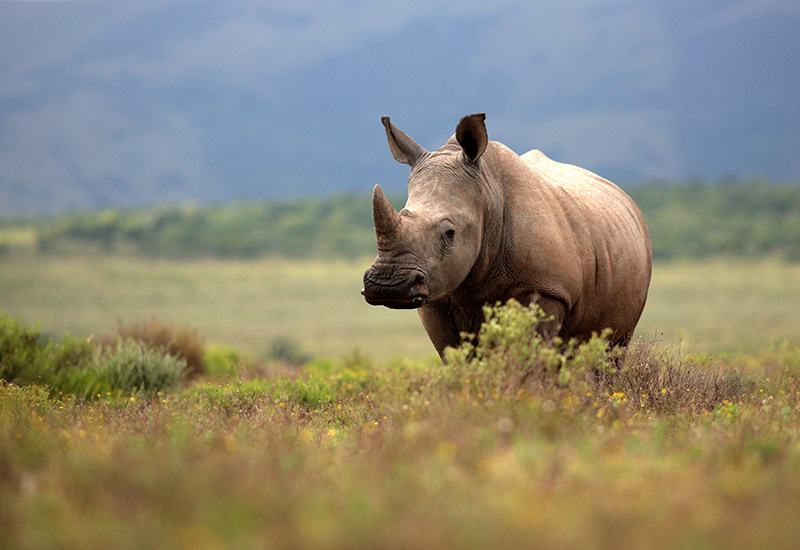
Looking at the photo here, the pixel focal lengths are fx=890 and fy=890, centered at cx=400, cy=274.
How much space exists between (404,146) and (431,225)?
1044 mm

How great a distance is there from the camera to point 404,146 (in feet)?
20.4

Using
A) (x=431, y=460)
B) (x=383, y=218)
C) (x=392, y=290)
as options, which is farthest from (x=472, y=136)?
(x=431, y=460)

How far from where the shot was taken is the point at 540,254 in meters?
5.82

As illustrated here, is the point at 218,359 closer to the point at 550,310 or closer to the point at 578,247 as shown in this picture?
the point at 578,247

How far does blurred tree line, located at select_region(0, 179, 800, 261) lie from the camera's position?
59875mm

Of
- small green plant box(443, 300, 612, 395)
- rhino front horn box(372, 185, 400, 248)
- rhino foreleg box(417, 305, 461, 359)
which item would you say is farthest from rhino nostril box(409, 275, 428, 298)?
rhino foreleg box(417, 305, 461, 359)

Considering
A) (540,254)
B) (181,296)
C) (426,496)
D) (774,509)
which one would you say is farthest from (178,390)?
(181,296)

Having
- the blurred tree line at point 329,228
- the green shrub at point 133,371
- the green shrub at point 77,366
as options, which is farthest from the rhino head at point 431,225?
the blurred tree line at point 329,228

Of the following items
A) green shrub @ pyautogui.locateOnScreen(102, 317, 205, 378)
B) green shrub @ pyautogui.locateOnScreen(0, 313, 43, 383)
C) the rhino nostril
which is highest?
the rhino nostril

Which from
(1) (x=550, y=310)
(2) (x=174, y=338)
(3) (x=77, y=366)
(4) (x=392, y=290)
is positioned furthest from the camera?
(2) (x=174, y=338)

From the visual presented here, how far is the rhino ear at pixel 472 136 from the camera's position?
225 inches

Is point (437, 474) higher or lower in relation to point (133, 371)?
higher

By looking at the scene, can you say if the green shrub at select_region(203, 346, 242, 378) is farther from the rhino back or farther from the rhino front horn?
the rhino front horn

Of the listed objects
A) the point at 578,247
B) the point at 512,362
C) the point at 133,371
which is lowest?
the point at 133,371
